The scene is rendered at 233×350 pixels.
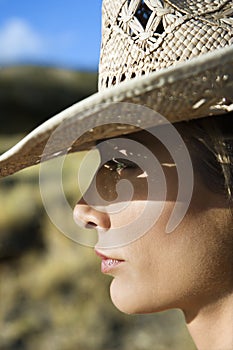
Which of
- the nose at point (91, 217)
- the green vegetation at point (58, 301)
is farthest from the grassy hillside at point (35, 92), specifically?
the nose at point (91, 217)

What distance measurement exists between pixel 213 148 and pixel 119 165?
0.60 feet

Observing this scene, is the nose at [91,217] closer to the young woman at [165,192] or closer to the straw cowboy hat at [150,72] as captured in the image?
the young woman at [165,192]

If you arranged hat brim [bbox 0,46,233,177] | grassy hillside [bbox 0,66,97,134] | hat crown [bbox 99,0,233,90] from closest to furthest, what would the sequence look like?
1. hat brim [bbox 0,46,233,177]
2. hat crown [bbox 99,0,233,90]
3. grassy hillside [bbox 0,66,97,134]

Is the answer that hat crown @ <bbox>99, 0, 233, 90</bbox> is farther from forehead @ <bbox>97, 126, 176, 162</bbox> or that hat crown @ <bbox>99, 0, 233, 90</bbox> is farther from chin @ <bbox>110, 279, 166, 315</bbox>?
chin @ <bbox>110, 279, 166, 315</bbox>

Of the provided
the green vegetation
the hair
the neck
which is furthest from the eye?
the green vegetation

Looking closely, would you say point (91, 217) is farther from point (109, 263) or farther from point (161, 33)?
point (161, 33)

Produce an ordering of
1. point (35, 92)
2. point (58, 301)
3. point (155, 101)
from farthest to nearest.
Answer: point (35, 92)
point (58, 301)
point (155, 101)

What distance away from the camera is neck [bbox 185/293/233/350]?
1.27 metres

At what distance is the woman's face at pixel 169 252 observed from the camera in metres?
1.24

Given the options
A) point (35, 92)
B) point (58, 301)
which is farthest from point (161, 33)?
point (35, 92)

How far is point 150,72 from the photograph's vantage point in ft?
3.99

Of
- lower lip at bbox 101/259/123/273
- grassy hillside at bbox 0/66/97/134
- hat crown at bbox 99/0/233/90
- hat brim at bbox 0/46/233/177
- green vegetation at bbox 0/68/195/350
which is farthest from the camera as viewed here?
grassy hillside at bbox 0/66/97/134

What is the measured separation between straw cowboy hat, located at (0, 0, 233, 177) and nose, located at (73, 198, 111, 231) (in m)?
0.12

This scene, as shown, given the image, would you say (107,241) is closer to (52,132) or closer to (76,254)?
(52,132)
